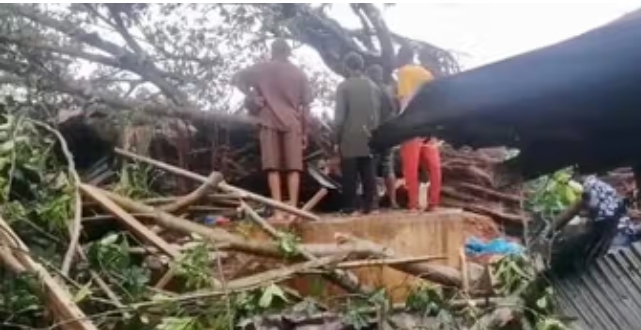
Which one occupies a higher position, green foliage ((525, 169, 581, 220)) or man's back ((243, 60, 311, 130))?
man's back ((243, 60, 311, 130))

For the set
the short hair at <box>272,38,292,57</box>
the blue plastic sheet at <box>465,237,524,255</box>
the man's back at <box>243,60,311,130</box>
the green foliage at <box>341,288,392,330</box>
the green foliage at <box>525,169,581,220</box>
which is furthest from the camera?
the green foliage at <box>525,169,581,220</box>

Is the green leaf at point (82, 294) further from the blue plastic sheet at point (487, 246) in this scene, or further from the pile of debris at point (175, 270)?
the blue plastic sheet at point (487, 246)

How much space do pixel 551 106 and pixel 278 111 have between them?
5548 millimetres

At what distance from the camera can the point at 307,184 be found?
8977 mm

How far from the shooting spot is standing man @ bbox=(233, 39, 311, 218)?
7.81 metres

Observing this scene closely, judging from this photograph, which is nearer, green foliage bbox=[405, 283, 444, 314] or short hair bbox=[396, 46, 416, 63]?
green foliage bbox=[405, 283, 444, 314]

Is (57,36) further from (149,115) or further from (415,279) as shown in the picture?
(415,279)

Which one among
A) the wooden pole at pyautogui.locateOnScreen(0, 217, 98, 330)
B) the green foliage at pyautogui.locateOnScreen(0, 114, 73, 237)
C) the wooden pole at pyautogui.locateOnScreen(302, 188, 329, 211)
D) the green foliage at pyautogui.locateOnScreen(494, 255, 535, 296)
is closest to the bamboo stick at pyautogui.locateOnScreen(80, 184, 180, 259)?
the green foliage at pyautogui.locateOnScreen(0, 114, 73, 237)

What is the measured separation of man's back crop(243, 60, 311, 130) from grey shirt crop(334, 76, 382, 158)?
316 millimetres

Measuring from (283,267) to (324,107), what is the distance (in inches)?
247

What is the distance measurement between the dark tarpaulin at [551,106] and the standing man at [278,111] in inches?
204

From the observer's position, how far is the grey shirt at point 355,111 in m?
7.86

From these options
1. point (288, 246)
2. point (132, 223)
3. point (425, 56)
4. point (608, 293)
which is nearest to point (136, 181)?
point (132, 223)

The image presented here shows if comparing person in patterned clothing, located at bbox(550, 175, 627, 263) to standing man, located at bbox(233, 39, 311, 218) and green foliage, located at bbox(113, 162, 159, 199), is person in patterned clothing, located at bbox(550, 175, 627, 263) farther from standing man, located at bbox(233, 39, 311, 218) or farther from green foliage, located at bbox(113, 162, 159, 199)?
standing man, located at bbox(233, 39, 311, 218)
